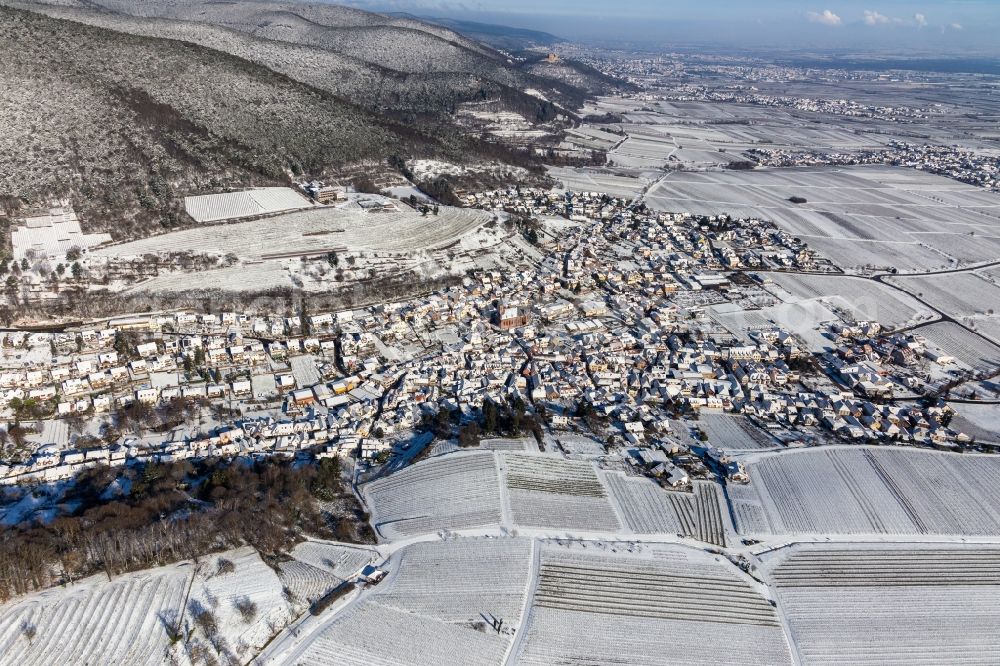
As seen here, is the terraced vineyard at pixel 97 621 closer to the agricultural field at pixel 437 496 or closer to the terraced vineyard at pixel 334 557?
the terraced vineyard at pixel 334 557

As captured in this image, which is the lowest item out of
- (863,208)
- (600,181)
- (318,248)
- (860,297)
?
(318,248)

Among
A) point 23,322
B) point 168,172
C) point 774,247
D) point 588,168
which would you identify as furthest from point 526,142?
point 23,322

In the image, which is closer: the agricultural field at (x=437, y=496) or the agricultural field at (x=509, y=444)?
the agricultural field at (x=437, y=496)

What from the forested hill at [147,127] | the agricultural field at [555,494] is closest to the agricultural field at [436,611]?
the agricultural field at [555,494]

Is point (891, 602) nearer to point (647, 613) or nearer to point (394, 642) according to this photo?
point (647, 613)

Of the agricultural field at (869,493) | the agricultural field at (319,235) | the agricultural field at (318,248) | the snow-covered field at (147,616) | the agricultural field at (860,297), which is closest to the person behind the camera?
the snow-covered field at (147,616)

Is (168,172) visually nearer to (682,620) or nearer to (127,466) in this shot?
(127,466)

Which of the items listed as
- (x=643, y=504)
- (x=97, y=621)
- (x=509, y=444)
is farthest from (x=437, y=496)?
(x=97, y=621)
